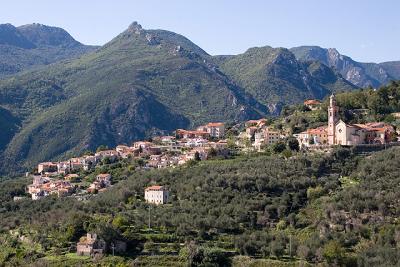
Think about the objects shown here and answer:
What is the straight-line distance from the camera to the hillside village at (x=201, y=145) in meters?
70.4

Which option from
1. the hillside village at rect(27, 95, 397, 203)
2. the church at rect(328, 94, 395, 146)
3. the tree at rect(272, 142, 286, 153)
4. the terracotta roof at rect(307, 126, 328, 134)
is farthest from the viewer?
the terracotta roof at rect(307, 126, 328, 134)

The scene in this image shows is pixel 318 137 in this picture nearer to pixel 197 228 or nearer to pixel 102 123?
pixel 197 228

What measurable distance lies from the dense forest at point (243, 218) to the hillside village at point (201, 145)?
17.2 feet

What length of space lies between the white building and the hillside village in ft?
36.1

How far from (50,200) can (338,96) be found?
133 ft

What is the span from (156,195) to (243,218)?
10.8 meters

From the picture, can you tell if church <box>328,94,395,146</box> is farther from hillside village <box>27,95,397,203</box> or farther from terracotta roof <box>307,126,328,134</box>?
terracotta roof <box>307,126,328,134</box>

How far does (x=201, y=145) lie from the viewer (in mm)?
91250

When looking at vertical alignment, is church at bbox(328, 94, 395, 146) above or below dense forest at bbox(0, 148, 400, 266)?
above

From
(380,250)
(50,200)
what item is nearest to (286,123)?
(50,200)

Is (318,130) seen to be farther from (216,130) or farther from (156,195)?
(216,130)

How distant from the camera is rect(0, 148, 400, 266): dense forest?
49.3 meters

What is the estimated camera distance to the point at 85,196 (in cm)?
7312

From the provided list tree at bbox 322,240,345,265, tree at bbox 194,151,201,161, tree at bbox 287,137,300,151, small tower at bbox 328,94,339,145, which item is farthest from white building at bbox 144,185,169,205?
tree at bbox 322,240,345,265
